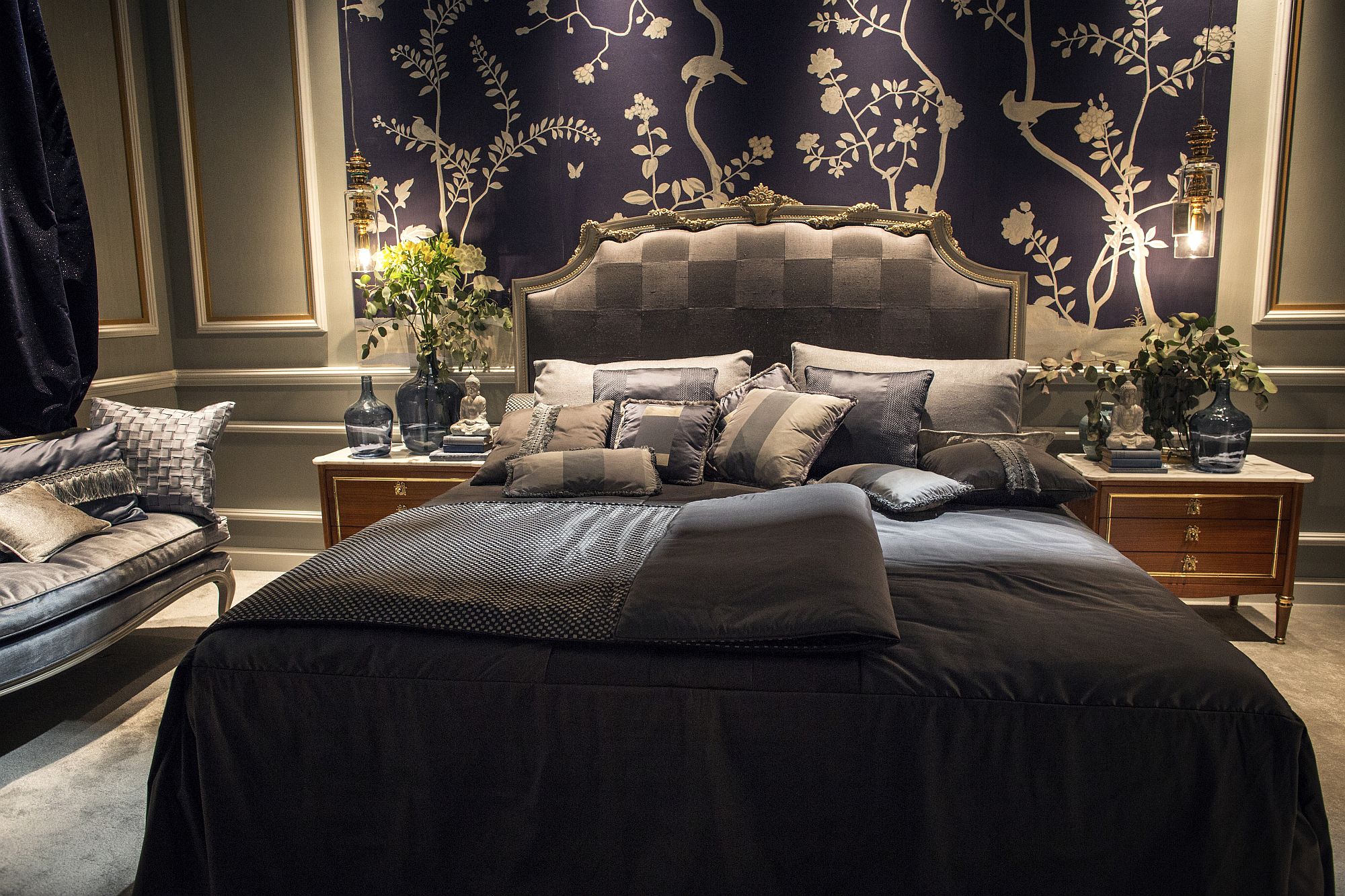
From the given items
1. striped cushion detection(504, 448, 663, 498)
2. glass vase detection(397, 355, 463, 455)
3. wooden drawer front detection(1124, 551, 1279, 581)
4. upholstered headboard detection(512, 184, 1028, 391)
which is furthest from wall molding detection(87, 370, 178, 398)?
wooden drawer front detection(1124, 551, 1279, 581)

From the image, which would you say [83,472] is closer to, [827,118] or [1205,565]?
[827,118]

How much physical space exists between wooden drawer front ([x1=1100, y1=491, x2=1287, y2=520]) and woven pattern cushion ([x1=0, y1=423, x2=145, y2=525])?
334 centimetres

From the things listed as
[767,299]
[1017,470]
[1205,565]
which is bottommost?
[1205,565]

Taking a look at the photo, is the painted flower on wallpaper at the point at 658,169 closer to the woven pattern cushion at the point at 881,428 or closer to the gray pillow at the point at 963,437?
the woven pattern cushion at the point at 881,428

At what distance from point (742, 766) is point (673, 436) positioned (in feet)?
5.01

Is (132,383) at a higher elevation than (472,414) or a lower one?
higher

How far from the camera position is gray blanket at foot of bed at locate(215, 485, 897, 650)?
1717mm

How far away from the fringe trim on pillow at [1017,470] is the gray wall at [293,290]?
952 mm

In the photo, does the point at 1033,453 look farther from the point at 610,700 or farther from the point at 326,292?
the point at 326,292

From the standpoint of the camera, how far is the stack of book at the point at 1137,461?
322 centimetres

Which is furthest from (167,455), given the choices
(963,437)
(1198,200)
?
(1198,200)

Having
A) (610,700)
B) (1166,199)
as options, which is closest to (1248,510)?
(1166,199)

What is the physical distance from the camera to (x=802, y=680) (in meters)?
1.65

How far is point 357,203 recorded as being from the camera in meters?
3.68
